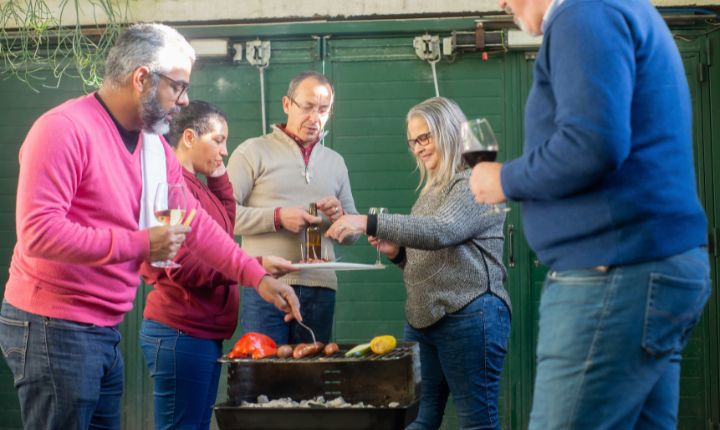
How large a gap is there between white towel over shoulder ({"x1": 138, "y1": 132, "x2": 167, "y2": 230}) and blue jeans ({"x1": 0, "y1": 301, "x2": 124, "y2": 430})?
1.19 feet

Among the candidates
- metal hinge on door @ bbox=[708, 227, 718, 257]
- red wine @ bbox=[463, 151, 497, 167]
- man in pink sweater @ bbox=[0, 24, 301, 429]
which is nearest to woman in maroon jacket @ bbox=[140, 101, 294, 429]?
man in pink sweater @ bbox=[0, 24, 301, 429]

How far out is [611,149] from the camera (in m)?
1.64

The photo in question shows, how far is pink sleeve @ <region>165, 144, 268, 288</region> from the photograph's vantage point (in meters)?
2.83

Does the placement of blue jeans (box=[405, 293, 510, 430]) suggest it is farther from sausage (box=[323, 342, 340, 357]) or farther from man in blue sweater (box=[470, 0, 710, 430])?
man in blue sweater (box=[470, 0, 710, 430])

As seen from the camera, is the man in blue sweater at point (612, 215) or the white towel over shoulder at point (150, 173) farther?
the white towel over shoulder at point (150, 173)

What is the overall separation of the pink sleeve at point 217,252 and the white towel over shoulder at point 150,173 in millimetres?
169

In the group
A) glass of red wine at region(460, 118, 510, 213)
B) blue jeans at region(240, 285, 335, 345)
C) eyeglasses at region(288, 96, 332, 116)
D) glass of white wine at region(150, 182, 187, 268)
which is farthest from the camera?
eyeglasses at region(288, 96, 332, 116)

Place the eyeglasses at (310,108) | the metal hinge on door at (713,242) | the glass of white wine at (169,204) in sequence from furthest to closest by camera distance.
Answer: the metal hinge on door at (713,242) < the eyeglasses at (310,108) < the glass of white wine at (169,204)

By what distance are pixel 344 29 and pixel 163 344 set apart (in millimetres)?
2895

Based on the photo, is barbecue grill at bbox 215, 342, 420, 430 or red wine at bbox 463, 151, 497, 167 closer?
red wine at bbox 463, 151, 497, 167

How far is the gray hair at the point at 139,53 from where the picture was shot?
2.50 m

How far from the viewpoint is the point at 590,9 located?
171cm

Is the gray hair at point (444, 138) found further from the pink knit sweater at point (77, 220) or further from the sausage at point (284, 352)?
the pink knit sweater at point (77, 220)

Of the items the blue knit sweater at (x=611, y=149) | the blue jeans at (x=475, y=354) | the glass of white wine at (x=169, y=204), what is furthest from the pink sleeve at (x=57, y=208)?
the blue jeans at (x=475, y=354)
